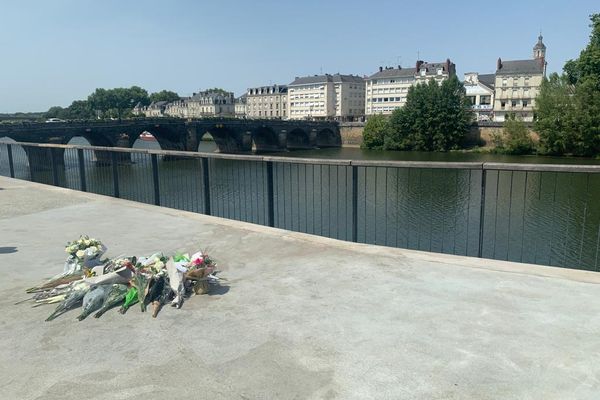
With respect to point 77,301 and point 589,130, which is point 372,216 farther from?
point 589,130

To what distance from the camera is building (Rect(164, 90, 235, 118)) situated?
14888cm

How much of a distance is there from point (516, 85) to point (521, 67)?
3394mm

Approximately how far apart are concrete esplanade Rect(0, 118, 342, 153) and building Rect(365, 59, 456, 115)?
26.8 m

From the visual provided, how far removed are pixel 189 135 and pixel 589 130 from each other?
4710cm

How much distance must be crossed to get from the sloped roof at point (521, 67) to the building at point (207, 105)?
83.4m

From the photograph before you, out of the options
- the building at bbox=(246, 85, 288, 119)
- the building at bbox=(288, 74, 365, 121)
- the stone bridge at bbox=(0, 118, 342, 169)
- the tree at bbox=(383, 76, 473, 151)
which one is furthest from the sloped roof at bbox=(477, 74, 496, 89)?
the building at bbox=(246, 85, 288, 119)

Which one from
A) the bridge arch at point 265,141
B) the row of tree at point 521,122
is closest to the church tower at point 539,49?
the row of tree at point 521,122

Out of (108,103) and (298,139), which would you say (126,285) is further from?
(108,103)

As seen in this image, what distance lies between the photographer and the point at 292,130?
7906 centimetres

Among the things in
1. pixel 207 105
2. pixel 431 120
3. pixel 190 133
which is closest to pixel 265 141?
pixel 190 133

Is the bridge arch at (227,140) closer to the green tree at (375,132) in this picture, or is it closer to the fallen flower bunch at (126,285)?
the green tree at (375,132)

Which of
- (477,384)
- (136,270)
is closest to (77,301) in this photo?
(136,270)

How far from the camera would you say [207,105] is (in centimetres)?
14975

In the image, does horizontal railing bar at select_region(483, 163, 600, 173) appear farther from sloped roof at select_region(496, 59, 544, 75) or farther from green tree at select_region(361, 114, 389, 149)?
sloped roof at select_region(496, 59, 544, 75)
